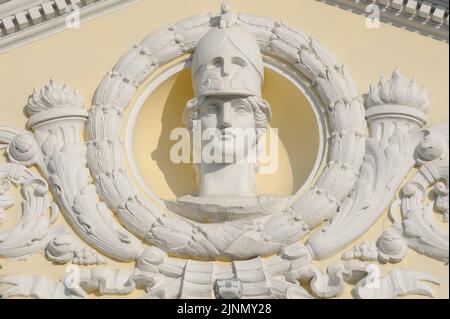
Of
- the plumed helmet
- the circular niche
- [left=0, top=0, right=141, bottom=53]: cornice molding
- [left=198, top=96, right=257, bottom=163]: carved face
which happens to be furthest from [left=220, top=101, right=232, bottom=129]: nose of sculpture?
[left=0, top=0, right=141, bottom=53]: cornice molding

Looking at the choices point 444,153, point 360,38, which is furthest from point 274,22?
point 444,153

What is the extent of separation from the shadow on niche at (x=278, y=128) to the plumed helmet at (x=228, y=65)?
26cm

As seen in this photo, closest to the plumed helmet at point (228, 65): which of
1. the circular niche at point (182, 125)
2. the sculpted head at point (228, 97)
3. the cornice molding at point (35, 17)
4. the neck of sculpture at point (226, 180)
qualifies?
the sculpted head at point (228, 97)

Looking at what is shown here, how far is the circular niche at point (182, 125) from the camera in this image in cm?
1478

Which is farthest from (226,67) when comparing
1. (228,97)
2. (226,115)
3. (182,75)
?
(182,75)

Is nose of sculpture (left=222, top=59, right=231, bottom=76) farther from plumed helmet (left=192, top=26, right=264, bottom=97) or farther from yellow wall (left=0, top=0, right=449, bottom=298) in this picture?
yellow wall (left=0, top=0, right=449, bottom=298)

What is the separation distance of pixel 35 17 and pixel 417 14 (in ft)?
9.59

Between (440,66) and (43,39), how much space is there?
305cm

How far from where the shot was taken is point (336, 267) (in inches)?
551

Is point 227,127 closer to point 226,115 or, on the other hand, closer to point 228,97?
point 226,115

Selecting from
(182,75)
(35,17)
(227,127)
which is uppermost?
(35,17)

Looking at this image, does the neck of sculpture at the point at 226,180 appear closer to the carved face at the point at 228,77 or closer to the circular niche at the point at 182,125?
the circular niche at the point at 182,125

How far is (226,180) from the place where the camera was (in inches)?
572

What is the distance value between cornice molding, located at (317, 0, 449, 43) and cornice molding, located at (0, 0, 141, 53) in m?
2.04
